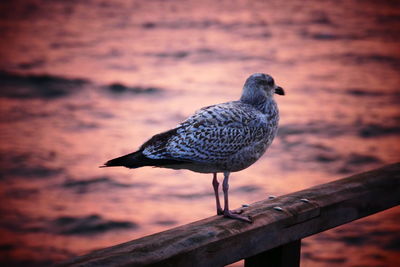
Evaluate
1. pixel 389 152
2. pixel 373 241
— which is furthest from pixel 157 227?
pixel 389 152

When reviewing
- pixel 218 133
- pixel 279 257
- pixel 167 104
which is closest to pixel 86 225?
pixel 167 104

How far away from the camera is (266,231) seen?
2686mm

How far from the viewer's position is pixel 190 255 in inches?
93.3

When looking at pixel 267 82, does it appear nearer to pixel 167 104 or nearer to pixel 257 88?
pixel 257 88

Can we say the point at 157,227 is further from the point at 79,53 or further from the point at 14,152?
the point at 79,53

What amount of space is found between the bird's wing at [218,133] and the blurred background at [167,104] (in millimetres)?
3763

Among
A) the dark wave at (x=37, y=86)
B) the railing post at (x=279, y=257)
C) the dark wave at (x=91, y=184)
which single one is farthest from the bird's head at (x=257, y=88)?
the dark wave at (x=37, y=86)

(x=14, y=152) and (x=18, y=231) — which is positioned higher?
(x=14, y=152)

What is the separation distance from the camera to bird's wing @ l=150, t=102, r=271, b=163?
353cm

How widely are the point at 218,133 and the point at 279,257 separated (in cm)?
97

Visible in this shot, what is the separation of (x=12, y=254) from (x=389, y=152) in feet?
18.3

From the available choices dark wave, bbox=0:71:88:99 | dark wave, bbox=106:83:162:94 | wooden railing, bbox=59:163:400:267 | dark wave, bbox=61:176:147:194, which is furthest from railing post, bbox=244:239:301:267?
dark wave, bbox=0:71:88:99

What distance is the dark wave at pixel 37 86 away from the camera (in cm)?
1190

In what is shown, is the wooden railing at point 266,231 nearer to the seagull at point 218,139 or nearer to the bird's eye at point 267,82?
the seagull at point 218,139
